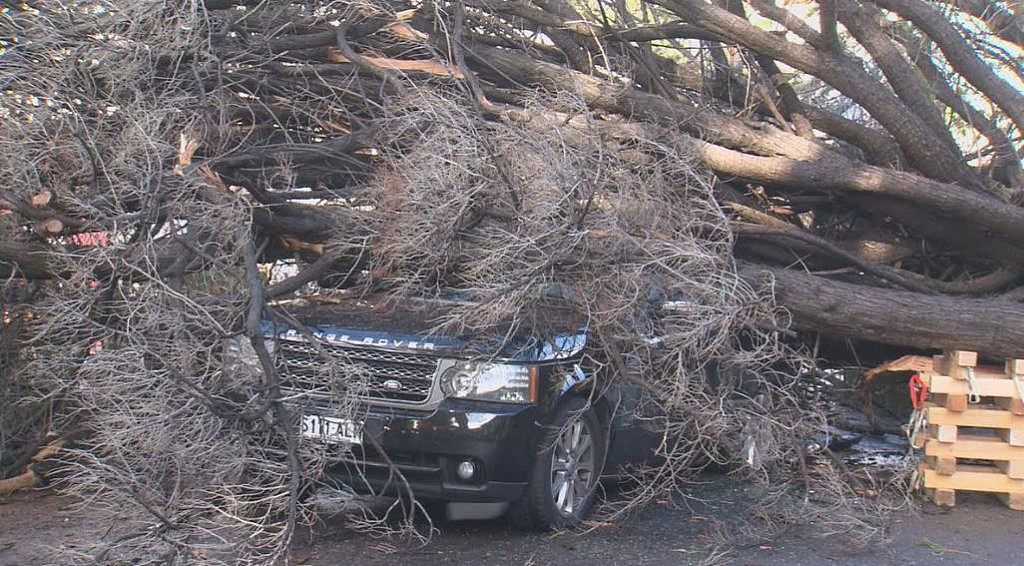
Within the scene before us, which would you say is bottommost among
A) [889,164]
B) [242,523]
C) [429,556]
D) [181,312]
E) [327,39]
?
[429,556]

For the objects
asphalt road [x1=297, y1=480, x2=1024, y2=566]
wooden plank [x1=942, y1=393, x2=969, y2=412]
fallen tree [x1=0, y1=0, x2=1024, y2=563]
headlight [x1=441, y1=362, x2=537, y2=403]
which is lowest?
asphalt road [x1=297, y1=480, x2=1024, y2=566]

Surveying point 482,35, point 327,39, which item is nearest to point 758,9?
point 482,35

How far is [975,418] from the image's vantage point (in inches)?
275

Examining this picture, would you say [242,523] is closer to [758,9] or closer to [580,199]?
[580,199]

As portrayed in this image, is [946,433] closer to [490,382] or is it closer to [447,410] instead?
[490,382]

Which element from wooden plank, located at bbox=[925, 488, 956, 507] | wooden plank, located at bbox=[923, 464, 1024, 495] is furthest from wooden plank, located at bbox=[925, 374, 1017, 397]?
wooden plank, located at bbox=[925, 488, 956, 507]

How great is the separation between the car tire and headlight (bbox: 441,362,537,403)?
0.95 ft

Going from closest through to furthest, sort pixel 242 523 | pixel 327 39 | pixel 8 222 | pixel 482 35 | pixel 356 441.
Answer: pixel 242 523 < pixel 356 441 < pixel 8 222 < pixel 327 39 < pixel 482 35

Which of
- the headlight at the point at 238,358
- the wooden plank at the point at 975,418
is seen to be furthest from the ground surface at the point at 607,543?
the headlight at the point at 238,358

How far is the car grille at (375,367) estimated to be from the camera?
548 centimetres

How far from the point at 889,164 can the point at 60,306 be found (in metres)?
6.23

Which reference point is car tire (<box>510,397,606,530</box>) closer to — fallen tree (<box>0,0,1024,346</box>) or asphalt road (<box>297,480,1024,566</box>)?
asphalt road (<box>297,480,1024,566</box>)

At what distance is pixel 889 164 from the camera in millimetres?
8219

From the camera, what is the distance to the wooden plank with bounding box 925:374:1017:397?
6.91 meters
